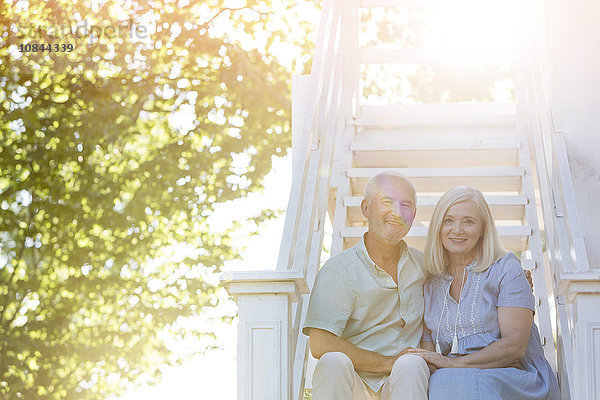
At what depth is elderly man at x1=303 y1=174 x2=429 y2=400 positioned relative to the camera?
10.2ft

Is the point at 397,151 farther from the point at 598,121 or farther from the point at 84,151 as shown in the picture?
the point at 84,151

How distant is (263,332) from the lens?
3.25m

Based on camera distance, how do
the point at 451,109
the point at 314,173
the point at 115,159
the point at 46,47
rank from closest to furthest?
the point at 314,173 → the point at 451,109 → the point at 46,47 → the point at 115,159

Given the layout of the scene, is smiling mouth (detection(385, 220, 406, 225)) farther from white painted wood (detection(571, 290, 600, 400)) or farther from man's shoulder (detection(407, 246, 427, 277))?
white painted wood (detection(571, 290, 600, 400))

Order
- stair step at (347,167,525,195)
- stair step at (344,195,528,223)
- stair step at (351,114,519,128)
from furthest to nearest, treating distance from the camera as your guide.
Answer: stair step at (351,114,519,128)
stair step at (347,167,525,195)
stair step at (344,195,528,223)

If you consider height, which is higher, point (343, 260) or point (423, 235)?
point (423, 235)

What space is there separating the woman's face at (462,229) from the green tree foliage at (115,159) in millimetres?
6095

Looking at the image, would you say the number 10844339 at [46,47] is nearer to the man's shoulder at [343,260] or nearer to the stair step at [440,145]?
the stair step at [440,145]

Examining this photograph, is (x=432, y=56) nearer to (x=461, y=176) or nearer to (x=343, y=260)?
(x=461, y=176)

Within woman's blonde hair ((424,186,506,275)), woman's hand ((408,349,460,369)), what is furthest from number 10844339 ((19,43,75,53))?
woman's hand ((408,349,460,369))

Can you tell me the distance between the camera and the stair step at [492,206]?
5074 millimetres

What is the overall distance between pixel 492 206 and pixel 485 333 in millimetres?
1884

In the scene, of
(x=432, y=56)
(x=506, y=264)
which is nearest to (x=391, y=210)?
(x=506, y=264)

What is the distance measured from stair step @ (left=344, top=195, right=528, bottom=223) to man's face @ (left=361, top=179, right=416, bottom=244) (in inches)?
61.3
